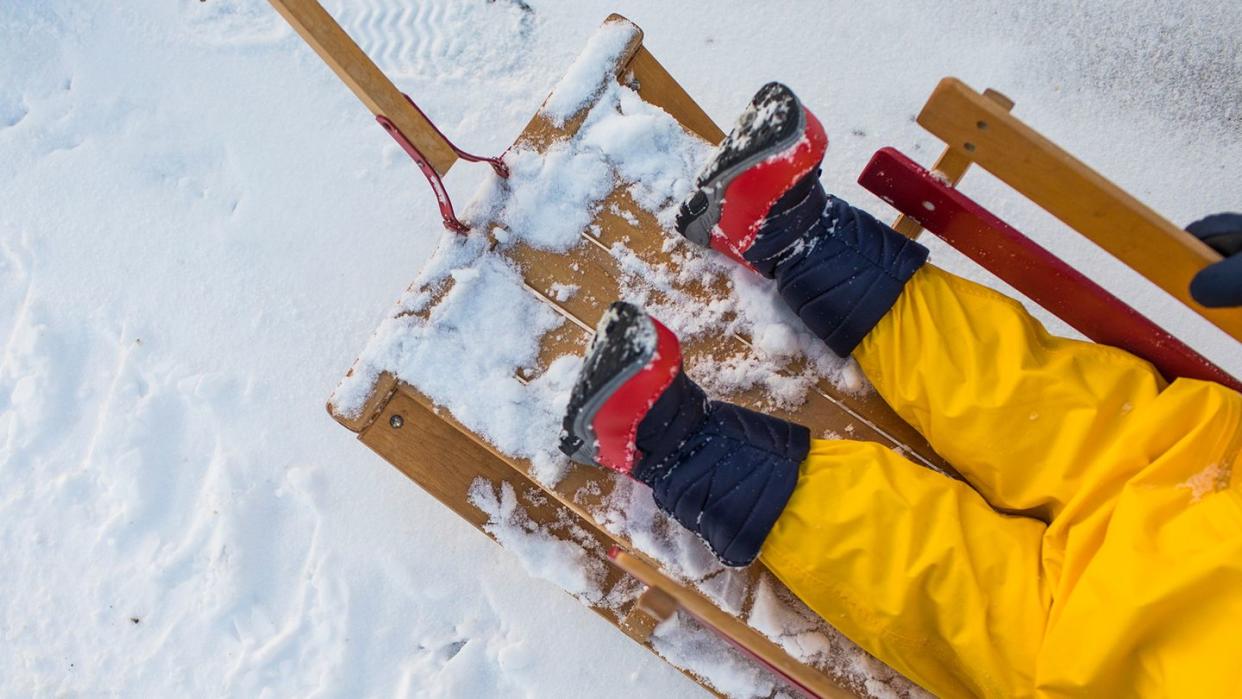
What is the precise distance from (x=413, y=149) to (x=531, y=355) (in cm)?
33

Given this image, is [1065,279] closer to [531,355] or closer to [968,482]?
[968,482]

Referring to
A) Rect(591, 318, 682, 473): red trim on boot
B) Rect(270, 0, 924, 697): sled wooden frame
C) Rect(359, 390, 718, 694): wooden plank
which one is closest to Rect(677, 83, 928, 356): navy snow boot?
Rect(270, 0, 924, 697): sled wooden frame

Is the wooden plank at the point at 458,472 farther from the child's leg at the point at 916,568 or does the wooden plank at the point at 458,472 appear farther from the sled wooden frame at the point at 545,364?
the child's leg at the point at 916,568

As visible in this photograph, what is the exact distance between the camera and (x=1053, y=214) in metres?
1.01

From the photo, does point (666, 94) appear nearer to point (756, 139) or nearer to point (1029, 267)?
point (756, 139)

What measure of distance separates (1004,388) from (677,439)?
0.42 metres

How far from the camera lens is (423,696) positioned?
1466 mm

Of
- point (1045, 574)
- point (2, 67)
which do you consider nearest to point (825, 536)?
point (1045, 574)

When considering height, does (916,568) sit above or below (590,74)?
below

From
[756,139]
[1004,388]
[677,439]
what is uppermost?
[756,139]

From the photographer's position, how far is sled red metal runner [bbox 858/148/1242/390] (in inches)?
43.7

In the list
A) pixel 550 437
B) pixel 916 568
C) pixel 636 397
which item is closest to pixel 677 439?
pixel 636 397

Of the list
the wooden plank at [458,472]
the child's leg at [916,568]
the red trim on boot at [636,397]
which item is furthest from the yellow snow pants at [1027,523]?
the wooden plank at [458,472]

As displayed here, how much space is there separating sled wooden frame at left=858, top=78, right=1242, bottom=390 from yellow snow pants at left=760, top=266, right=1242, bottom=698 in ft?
0.20
